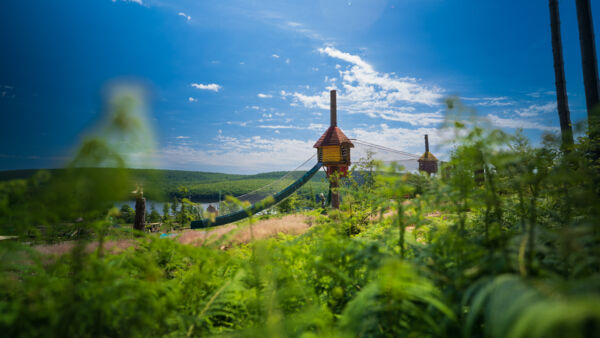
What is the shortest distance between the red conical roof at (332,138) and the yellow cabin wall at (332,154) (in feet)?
0.69

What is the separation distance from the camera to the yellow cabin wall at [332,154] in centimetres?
1273

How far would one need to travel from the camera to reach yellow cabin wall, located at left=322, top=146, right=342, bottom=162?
12734mm

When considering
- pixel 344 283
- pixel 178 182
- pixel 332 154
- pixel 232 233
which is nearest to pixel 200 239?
pixel 232 233

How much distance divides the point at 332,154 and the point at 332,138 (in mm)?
800

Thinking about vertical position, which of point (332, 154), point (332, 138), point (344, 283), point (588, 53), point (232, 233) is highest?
point (588, 53)

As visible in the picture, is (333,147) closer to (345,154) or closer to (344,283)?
(345,154)

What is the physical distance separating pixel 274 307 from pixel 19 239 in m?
0.85

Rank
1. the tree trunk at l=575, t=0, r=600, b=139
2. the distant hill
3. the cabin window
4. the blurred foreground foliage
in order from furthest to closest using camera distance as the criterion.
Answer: the cabin window < the tree trunk at l=575, t=0, r=600, b=139 < the distant hill < the blurred foreground foliage

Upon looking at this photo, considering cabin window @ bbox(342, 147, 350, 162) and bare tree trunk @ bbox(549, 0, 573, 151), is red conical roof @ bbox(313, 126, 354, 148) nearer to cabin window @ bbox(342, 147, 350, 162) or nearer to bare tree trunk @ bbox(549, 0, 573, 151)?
cabin window @ bbox(342, 147, 350, 162)

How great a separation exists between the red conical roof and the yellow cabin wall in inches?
8.3

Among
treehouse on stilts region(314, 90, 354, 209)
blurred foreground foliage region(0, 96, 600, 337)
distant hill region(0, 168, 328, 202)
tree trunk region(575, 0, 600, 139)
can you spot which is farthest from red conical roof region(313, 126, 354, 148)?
blurred foreground foliage region(0, 96, 600, 337)

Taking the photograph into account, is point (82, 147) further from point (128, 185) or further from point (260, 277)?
point (260, 277)

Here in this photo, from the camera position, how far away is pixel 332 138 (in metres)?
12.7

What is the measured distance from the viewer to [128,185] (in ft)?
2.46
